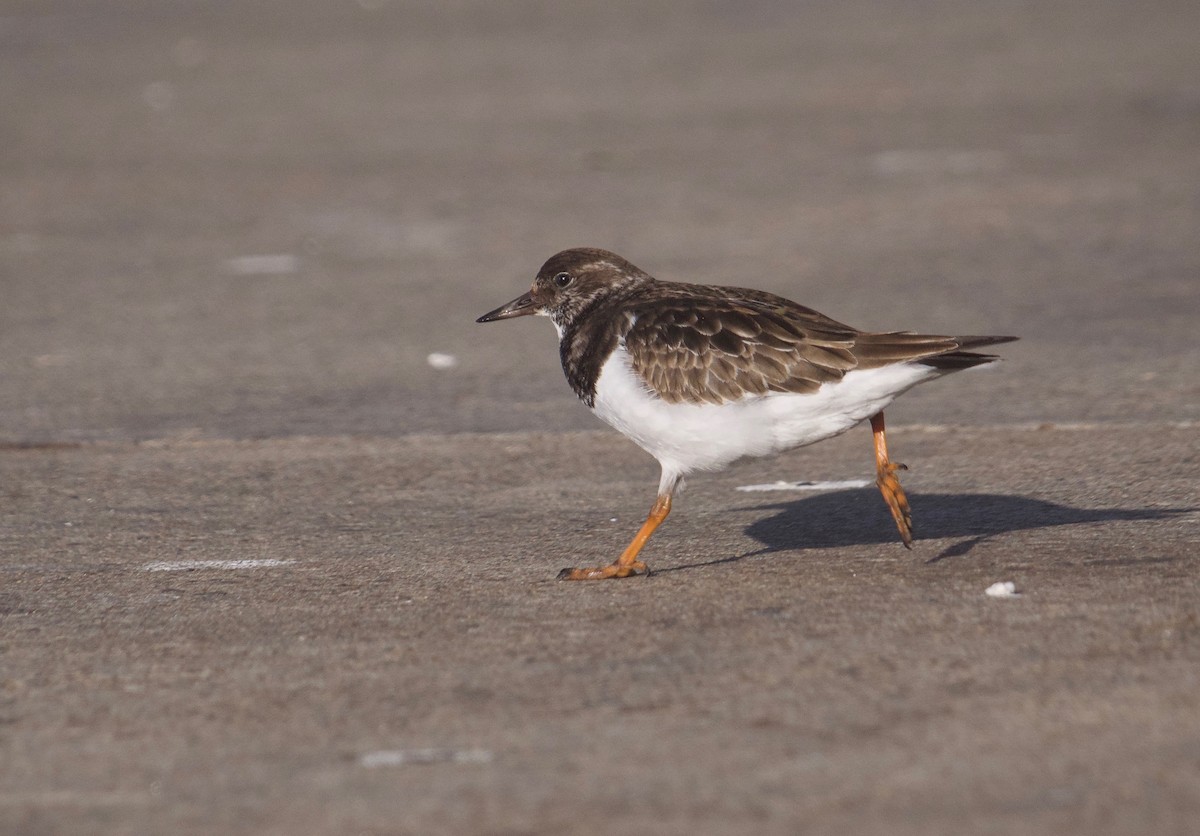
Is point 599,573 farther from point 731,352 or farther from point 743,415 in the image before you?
point 731,352

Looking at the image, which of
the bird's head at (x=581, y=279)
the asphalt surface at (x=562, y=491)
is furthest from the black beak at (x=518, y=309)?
the asphalt surface at (x=562, y=491)

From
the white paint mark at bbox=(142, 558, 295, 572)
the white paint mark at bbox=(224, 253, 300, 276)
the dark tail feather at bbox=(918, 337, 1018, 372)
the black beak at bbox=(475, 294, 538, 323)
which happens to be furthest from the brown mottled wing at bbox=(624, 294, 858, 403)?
the white paint mark at bbox=(224, 253, 300, 276)

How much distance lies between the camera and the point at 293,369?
28.4ft

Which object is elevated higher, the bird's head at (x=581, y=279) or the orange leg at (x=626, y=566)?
the bird's head at (x=581, y=279)

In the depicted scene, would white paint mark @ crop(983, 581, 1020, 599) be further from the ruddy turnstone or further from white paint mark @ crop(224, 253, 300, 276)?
white paint mark @ crop(224, 253, 300, 276)

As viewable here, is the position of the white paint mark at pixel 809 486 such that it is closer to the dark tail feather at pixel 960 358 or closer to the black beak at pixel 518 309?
the black beak at pixel 518 309

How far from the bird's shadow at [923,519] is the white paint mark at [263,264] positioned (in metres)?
5.45

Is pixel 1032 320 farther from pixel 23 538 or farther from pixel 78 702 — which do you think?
pixel 78 702

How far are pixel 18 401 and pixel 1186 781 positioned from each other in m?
6.15

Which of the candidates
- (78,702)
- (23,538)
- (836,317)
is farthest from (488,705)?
(836,317)

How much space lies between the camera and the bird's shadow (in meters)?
5.77

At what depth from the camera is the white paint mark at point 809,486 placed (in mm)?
6641

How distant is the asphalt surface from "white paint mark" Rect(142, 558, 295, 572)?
1.1 inches

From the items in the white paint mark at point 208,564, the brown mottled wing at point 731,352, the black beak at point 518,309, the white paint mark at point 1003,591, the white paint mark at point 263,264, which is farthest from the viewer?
the white paint mark at point 263,264
